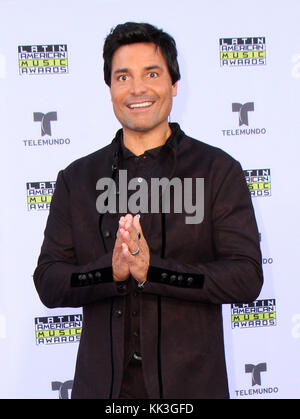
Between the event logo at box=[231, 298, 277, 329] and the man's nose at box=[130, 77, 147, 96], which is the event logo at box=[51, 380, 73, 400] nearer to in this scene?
the event logo at box=[231, 298, 277, 329]

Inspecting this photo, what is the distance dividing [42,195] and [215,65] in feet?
3.60

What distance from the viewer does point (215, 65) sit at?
9.17ft

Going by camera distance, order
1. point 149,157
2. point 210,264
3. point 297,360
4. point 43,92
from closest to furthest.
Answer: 1. point 210,264
2. point 149,157
3. point 43,92
4. point 297,360

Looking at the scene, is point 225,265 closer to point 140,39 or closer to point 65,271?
point 65,271

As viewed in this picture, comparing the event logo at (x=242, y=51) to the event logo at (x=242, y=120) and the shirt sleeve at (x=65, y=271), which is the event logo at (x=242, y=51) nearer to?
the event logo at (x=242, y=120)

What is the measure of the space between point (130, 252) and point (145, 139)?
0.42 m

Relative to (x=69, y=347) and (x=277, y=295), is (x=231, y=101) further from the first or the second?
(x=69, y=347)

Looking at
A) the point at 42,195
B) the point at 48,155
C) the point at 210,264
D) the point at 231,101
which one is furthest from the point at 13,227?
the point at 210,264

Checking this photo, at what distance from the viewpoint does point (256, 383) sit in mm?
2932

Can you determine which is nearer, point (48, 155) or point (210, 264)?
point (210, 264)

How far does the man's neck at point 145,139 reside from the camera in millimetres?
1637

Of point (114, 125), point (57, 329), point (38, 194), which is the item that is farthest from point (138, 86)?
point (57, 329)

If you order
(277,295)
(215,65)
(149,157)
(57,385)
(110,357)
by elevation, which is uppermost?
(215,65)

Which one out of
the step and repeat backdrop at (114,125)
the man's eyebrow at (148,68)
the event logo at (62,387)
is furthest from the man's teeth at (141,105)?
the event logo at (62,387)
